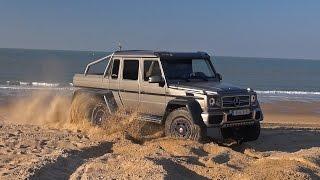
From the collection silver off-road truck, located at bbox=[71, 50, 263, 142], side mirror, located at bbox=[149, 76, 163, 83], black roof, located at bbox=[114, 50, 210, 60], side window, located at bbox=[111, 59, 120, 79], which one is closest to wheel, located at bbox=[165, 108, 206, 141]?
silver off-road truck, located at bbox=[71, 50, 263, 142]

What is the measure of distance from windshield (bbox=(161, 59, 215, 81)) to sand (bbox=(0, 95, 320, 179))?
1.19m

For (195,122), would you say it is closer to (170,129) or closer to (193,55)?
(170,129)

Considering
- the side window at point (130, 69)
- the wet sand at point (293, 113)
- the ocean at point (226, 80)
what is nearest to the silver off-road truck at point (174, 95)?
the side window at point (130, 69)

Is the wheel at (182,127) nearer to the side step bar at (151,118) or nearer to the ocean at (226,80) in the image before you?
the side step bar at (151,118)

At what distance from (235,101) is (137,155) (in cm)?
283

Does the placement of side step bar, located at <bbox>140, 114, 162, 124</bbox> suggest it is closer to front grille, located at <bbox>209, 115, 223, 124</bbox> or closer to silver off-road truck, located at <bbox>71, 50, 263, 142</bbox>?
silver off-road truck, located at <bbox>71, 50, 263, 142</bbox>

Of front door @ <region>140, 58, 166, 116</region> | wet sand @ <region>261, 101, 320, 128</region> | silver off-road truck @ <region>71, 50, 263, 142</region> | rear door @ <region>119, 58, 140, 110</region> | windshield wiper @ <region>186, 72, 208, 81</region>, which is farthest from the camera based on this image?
wet sand @ <region>261, 101, 320, 128</region>

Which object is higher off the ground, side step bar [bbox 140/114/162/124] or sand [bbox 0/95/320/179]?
side step bar [bbox 140/114/162/124]

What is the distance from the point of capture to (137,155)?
9328mm

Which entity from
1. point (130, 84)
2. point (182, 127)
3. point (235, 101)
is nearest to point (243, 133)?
point (235, 101)

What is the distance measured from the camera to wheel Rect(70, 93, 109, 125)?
13.0m

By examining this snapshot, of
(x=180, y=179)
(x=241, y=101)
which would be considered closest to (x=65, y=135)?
(x=241, y=101)

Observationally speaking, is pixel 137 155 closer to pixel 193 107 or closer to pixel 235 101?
pixel 193 107

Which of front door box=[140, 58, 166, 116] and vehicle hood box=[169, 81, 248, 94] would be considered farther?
front door box=[140, 58, 166, 116]
